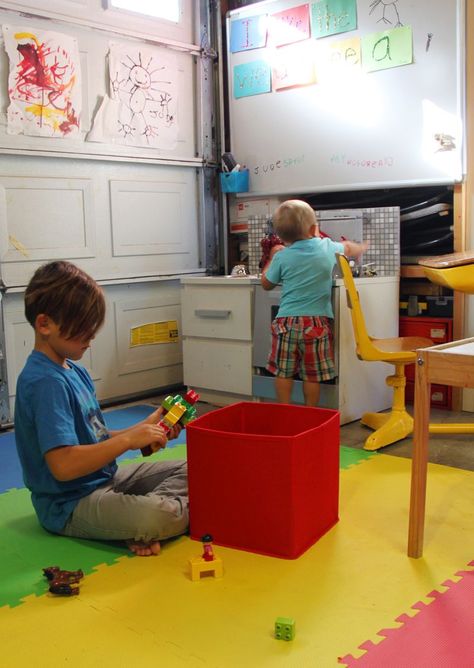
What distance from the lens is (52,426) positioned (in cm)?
185

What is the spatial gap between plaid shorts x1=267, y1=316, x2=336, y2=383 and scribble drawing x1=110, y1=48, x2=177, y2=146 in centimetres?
146

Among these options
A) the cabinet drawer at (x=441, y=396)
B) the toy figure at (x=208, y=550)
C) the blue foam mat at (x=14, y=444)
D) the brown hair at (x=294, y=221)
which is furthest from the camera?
the cabinet drawer at (x=441, y=396)

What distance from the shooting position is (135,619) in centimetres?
161

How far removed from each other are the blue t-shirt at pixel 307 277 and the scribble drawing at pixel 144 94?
1.29 metres

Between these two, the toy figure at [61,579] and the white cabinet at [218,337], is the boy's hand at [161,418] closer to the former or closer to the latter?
the toy figure at [61,579]

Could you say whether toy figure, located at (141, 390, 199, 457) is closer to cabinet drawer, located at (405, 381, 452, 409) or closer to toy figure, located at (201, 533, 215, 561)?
toy figure, located at (201, 533, 215, 561)

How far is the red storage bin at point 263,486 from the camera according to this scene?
1899 mm

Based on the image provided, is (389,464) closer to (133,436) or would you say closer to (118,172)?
(133,436)

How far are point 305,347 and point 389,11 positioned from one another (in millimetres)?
1726

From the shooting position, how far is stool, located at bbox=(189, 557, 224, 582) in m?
1.80

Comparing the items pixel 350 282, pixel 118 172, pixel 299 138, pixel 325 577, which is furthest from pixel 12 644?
pixel 299 138

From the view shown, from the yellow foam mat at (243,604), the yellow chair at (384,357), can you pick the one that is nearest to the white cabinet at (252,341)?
the yellow chair at (384,357)

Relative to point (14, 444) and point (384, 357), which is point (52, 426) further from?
point (384, 357)

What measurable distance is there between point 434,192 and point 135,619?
2700 millimetres
